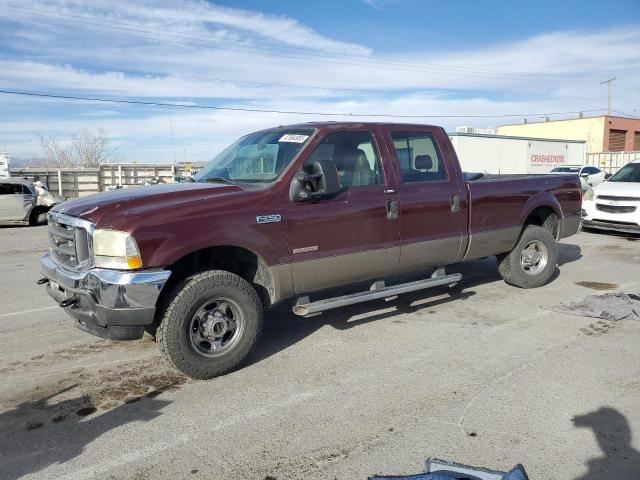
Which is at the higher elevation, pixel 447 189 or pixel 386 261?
pixel 447 189

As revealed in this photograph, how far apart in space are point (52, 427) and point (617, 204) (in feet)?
36.5

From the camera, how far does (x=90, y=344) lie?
199 inches

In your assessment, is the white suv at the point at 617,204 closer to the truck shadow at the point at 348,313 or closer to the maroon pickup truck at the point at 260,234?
the truck shadow at the point at 348,313

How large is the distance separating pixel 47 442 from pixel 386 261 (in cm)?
319

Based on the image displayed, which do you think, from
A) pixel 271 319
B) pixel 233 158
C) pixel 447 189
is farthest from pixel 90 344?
pixel 447 189

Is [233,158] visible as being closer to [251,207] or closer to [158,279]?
[251,207]

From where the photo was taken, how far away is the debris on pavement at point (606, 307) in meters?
5.78

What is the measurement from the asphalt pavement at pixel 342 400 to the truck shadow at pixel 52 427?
12mm

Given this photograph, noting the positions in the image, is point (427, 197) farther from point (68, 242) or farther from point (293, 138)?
point (68, 242)

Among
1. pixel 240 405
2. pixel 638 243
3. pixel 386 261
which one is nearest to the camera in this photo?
pixel 240 405

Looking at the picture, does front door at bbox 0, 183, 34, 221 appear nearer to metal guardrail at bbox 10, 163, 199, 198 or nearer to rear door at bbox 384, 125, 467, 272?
metal guardrail at bbox 10, 163, 199, 198

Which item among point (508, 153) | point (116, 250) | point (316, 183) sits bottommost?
point (116, 250)

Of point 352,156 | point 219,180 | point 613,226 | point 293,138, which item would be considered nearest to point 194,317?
point 219,180

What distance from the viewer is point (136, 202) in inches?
161
